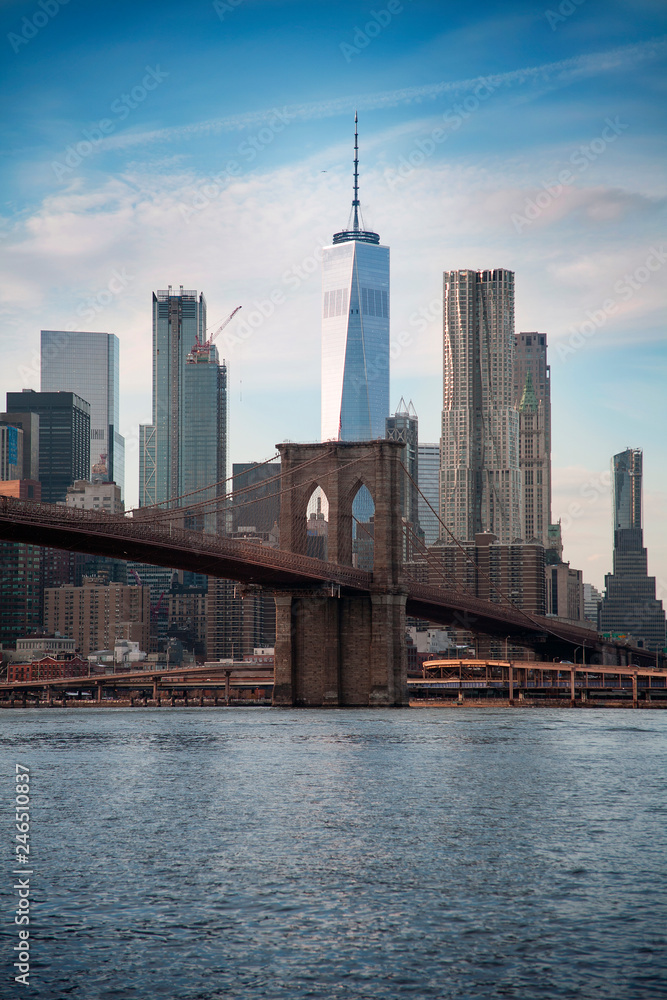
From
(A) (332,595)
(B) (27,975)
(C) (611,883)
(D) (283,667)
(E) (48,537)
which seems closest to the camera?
(B) (27,975)

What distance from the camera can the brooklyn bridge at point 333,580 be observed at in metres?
73.6

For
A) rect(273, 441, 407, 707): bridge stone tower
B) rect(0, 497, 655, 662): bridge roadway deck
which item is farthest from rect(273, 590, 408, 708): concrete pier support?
rect(0, 497, 655, 662): bridge roadway deck

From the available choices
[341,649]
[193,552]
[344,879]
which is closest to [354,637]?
[341,649]

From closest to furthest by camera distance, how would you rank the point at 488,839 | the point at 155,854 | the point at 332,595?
the point at 155,854 → the point at 488,839 → the point at 332,595

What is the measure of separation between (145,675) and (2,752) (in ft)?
283

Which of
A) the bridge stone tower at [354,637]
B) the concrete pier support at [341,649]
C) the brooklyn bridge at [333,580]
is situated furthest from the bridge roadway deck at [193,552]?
the concrete pier support at [341,649]

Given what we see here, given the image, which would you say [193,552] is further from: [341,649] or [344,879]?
[344,879]

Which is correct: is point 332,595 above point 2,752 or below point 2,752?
above

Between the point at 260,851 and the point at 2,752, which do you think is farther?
the point at 2,752

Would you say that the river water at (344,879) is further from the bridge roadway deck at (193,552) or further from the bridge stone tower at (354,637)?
the bridge stone tower at (354,637)

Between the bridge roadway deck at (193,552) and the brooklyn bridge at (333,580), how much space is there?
0.41 ft

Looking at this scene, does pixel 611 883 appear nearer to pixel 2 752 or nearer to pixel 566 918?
pixel 566 918

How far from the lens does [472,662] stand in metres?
127

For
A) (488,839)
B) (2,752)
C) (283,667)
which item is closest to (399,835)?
(488,839)
